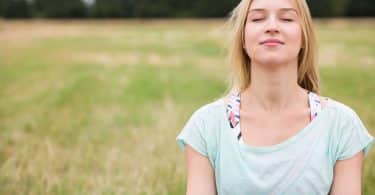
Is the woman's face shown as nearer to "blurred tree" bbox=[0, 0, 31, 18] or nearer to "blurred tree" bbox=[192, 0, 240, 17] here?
"blurred tree" bbox=[192, 0, 240, 17]

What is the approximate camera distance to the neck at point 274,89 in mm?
2799

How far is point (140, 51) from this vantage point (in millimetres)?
18547

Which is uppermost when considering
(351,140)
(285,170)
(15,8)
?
(351,140)

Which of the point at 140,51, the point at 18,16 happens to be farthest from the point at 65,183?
the point at 18,16

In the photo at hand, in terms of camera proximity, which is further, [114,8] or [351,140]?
[114,8]

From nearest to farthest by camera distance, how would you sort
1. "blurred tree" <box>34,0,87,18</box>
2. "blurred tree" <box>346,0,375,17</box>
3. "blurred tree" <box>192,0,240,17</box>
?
1. "blurred tree" <box>346,0,375,17</box>
2. "blurred tree" <box>192,0,240,17</box>
3. "blurred tree" <box>34,0,87,18</box>

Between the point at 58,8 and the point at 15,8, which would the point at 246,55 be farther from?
the point at 58,8

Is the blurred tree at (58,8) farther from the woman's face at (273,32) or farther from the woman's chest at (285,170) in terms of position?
the woman's chest at (285,170)

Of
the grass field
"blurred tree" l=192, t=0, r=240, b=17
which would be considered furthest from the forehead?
"blurred tree" l=192, t=0, r=240, b=17

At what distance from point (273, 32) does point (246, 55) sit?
261 millimetres

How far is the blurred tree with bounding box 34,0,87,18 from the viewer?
159 feet

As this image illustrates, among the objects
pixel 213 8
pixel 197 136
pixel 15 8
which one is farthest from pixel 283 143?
pixel 15 8

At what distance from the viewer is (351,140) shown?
272cm

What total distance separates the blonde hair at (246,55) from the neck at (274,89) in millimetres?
88
